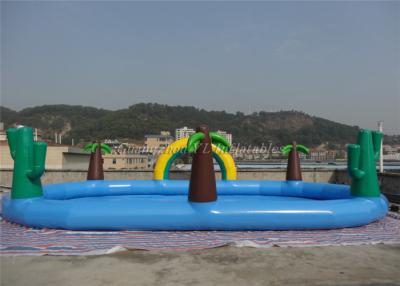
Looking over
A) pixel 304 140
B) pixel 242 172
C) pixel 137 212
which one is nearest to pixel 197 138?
pixel 137 212

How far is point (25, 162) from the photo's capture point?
209 inches

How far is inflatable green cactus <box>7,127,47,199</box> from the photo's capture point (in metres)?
5.27

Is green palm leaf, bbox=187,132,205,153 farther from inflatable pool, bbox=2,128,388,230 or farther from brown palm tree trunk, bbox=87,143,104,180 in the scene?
brown palm tree trunk, bbox=87,143,104,180

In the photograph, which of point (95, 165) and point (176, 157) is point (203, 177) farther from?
point (95, 165)

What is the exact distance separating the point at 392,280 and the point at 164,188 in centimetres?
536

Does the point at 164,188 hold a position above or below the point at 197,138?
below

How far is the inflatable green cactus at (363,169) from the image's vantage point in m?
5.67

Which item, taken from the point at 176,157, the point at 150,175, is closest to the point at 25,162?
the point at 176,157

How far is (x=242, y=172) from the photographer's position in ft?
35.8

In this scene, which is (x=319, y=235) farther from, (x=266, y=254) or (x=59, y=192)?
(x=59, y=192)

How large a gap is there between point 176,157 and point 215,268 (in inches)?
194

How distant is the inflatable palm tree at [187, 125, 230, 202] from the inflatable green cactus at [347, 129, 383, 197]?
230 centimetres

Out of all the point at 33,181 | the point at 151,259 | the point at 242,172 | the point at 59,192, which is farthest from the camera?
the point at 242,172

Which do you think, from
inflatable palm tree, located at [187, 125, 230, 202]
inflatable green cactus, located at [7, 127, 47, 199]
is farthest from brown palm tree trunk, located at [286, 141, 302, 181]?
inflatable green cactus, located at [7, 127, 47, 199]
